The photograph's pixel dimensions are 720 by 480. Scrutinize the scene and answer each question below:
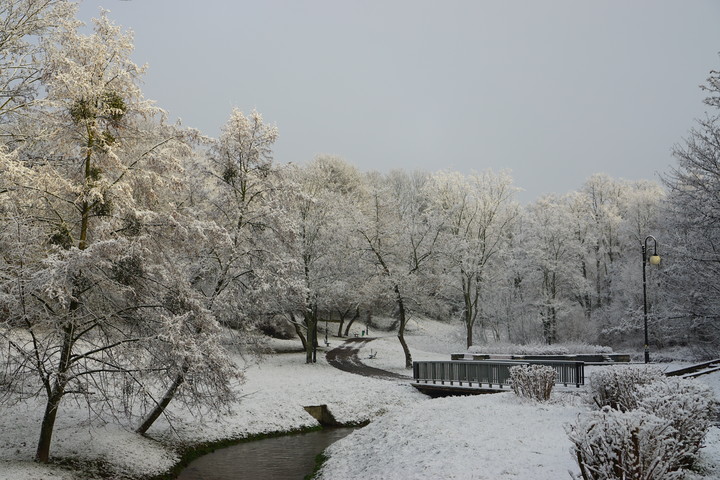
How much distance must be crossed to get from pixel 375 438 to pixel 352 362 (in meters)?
19.6

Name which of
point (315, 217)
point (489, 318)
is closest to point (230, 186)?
point (315, 217)

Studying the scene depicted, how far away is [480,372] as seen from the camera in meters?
22.9

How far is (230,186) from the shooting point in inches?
744

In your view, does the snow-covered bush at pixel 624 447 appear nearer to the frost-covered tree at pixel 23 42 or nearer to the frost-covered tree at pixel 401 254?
the frost-covered tree at pixel 23 42

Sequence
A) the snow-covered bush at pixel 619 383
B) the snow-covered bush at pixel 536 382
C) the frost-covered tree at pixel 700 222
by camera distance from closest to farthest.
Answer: the snow-covered bush at pixel 619 383
the snow-covered bush at pixel 536 382
the frost-covered tree at pixel 700 222

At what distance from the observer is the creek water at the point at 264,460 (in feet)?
46.4

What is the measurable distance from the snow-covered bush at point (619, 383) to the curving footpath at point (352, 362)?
1646 centimetres

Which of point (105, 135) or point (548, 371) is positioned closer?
point (105, 135)

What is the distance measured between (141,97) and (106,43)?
1388 mm

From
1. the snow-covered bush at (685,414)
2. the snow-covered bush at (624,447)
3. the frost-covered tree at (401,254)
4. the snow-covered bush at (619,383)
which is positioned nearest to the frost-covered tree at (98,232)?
the snow-covered bush at (624,447)

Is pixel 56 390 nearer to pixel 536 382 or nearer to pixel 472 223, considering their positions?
pixel 536 382

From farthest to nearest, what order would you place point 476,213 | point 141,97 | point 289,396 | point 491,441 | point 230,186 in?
point 476,213, point 289,396, point 230,186, point 141,97, point 491,441

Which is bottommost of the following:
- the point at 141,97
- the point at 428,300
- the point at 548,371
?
the point at 548,371

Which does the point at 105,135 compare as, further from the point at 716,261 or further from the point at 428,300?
the point at 428,300
